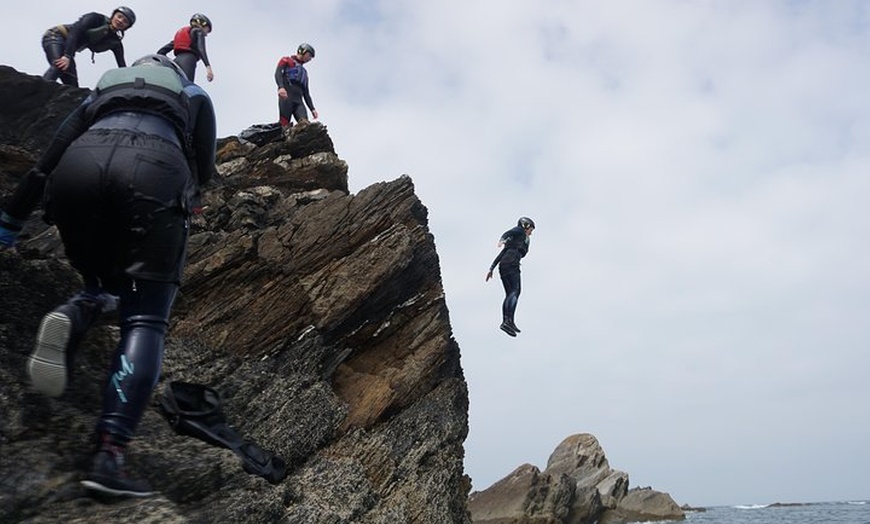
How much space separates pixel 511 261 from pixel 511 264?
9 centimetres

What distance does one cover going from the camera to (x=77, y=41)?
13352 mm

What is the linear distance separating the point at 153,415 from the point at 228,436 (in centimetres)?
108

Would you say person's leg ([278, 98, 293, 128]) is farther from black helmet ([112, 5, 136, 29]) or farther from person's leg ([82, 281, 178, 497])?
person's leg ([82, 281, 178, 497])

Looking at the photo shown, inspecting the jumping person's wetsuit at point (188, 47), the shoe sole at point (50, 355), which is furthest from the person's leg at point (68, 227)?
the jumping person's wetsuit at point (188, 47)

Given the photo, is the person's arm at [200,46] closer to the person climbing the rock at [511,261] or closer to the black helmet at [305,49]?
the black helmet at [305,49]

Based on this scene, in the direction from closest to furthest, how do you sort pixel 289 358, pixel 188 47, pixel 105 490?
pixel 105 490 → pixel 289 358 → pixel 188 47

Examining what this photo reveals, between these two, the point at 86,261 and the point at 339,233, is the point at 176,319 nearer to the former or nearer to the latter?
the point at 339,233

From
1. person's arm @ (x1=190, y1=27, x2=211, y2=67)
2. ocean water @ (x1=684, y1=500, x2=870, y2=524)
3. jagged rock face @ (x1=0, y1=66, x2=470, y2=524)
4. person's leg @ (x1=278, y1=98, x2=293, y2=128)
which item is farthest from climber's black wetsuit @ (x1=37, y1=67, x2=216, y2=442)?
ocean water @ (x1=684, y1=500, x2=870, y2=524)

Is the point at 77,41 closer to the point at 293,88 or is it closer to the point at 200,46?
the point at 200,46

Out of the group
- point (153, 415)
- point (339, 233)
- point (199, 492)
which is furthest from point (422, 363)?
point (199, 492)

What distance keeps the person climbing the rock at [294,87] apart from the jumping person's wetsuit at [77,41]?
14.4 ft

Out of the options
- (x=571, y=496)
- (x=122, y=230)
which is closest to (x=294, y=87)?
(x=122, y=230)

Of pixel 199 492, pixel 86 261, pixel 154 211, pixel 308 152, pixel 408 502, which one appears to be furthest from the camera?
pixel 308 152

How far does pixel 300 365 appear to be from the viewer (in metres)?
10.2
